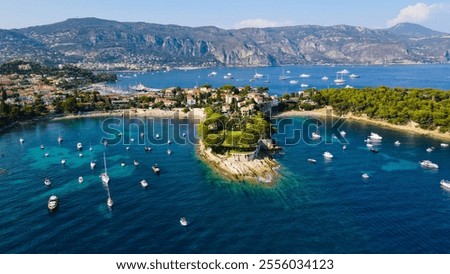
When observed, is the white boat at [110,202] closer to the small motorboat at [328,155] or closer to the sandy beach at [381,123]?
the small motorboat at [328,155]

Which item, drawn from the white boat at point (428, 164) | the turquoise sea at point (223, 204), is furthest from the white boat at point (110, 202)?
the white boat at point (428, 164)

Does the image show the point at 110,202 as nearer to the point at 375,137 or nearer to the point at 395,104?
the point at 375,137

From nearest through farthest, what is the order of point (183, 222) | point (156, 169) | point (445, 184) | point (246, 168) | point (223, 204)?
point (183, 222), point (223, 204), point (445, 184), point (156, 169), point (246, 168)

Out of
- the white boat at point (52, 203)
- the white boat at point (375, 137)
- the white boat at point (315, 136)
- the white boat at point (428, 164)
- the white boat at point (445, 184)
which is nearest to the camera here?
the white boat at point (52, 203)

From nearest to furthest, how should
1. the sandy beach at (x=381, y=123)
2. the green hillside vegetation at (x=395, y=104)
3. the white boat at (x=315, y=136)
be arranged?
1. the white boat at (x=315, y=136)
2. the sandy beach at (x=381, y=123)
3. the green hillside vegetation at (x=395, y=104)

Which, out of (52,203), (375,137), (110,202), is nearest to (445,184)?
(375,137)

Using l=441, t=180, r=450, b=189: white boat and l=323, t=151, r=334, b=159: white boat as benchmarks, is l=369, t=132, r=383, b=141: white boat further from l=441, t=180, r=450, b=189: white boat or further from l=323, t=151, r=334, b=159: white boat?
l=441, t=180, r=450, b=189: white boat

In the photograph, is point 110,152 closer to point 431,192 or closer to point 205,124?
point 205,124

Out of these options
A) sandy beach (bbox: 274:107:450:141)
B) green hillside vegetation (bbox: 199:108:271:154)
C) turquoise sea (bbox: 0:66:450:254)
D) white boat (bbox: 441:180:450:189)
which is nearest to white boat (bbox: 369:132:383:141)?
turquoise sea (bbox: 0:66:450:254)
